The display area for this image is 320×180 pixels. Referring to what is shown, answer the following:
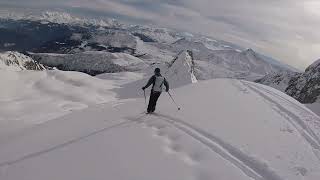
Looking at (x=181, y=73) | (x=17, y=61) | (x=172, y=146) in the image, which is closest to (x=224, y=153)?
(x=172, y=146)

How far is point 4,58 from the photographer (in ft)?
520

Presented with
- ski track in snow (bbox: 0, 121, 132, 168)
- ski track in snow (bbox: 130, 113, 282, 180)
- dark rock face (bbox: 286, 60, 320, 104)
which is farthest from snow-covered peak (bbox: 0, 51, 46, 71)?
ski track in snow (bbox: 130, 113, 282, 180)

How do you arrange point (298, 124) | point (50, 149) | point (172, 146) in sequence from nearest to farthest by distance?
1. point (172, 146)
2. point (50, 149)
3. point (298, 124)

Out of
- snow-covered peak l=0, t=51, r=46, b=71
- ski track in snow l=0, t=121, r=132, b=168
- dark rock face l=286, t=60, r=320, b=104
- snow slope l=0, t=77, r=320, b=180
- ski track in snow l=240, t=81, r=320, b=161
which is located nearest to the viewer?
snow slope l=0, t=77, r=320, b=180

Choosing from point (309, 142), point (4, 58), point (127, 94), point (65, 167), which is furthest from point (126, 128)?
point (4, 58)

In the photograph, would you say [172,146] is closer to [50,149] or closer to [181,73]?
[50,149]

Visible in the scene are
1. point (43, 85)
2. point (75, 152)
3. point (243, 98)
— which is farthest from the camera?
point (43, 85)

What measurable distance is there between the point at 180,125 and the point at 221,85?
12683 millimetres

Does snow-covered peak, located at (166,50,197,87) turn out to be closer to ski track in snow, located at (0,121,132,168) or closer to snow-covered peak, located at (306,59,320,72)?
snow-covered peak, located at (306,59,320,72)

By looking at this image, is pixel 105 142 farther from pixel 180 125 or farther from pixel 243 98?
pixel 243 98

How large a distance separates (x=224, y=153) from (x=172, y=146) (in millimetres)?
1759

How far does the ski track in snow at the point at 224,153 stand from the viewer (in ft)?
40.5

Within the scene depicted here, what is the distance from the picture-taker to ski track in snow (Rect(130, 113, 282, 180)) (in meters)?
12.4

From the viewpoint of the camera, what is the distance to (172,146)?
46.3 ft
